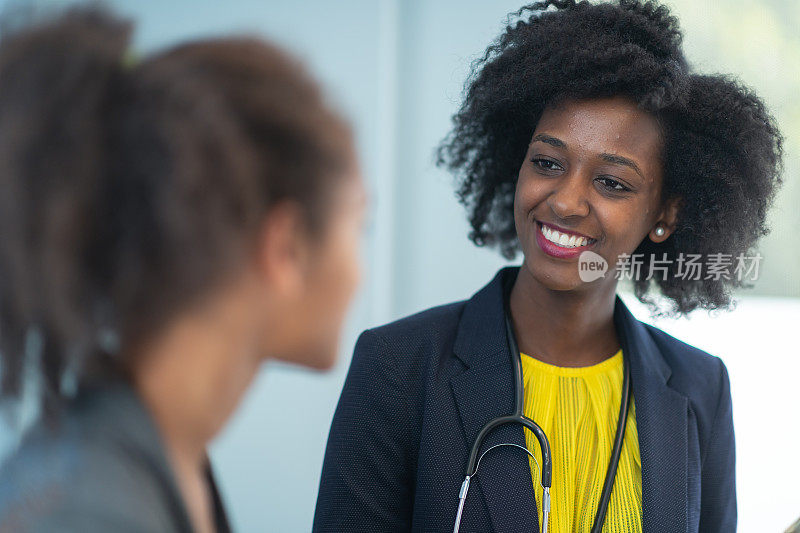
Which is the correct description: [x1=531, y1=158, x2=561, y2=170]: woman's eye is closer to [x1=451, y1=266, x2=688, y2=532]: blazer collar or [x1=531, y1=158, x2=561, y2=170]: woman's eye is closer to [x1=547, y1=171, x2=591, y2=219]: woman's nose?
[x1=547, y1=171, x2=591, y2=219]: woman's nose

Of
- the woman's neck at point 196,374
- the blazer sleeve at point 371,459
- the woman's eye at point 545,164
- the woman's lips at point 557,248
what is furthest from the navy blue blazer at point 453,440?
the woman's neck at point 196,374

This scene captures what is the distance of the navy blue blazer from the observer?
142 cm

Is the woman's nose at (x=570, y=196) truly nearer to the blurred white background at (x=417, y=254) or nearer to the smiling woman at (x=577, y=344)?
the smiling woman at (x=577, y=344)

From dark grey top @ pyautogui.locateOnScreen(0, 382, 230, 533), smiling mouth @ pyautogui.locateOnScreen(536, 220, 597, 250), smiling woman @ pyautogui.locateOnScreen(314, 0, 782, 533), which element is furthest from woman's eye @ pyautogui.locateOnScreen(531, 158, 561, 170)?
dark grey top @ pyautogui.locateOnScreen(0, 382, 230, 533)

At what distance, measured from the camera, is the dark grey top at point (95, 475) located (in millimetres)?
654

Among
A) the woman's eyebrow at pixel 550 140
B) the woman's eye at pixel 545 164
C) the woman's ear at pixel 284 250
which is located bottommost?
the woman's ear at pixel 284 250

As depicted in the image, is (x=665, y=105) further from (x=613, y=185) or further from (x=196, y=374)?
(x=196, y=374)

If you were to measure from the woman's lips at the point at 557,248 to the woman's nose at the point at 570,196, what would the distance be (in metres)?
0.06

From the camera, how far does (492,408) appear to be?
4.82 ft

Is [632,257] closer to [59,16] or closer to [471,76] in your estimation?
[471,76]

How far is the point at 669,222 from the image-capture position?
5.48 feet

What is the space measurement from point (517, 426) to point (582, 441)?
17 centimetres

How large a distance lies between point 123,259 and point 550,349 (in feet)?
3.57

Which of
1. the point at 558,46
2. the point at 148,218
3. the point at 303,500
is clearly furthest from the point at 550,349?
the point at 303,500
